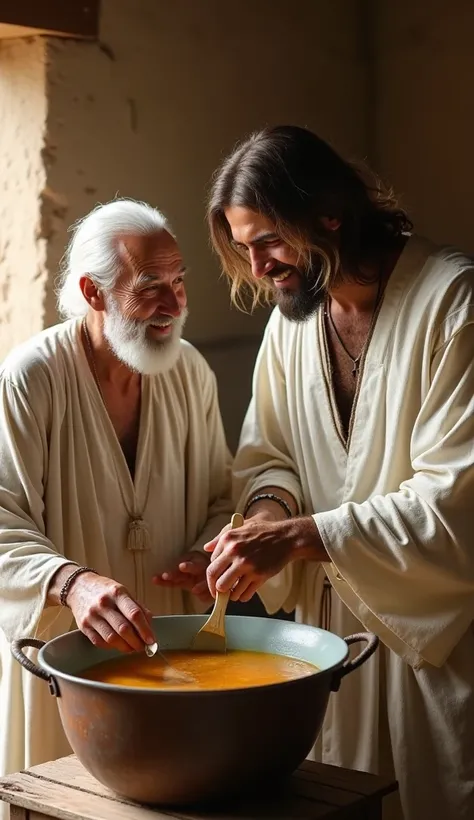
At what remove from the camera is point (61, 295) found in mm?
3053

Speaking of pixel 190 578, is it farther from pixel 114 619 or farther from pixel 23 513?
pixel 114 619

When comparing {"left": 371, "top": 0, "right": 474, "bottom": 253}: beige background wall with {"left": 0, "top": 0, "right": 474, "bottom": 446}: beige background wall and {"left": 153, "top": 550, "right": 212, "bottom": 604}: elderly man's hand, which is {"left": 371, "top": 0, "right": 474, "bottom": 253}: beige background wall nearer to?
{"left": 0, "top": 0, "right": 474, "bottom": 446}: beige background wall

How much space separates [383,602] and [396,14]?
2.32m

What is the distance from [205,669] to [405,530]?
58 centimetres

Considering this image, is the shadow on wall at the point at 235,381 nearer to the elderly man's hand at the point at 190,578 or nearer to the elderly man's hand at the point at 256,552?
the elderly man's hand at the point at 190,578

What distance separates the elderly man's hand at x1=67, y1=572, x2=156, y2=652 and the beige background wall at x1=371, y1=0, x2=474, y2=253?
7.00 ft

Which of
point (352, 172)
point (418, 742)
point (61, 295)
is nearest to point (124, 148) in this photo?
point (61, 295)

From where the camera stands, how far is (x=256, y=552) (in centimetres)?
245

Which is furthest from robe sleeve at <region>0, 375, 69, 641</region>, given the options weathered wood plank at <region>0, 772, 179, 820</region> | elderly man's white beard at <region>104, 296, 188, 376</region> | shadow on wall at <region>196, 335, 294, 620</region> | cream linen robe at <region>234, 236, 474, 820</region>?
shadow on wall at <region>196, 335, 294, 620</region>

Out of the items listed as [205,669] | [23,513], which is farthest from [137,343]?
[205,669]

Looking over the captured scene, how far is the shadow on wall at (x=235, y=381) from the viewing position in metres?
3.76

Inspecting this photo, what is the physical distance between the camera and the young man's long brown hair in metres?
2.73

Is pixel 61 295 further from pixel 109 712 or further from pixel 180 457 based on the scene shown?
pixel 109 712

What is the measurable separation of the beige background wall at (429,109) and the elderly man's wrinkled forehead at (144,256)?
4.71 ft
